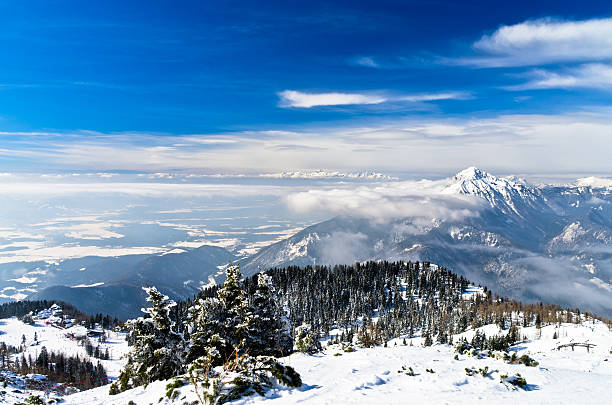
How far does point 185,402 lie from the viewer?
20.2 metres

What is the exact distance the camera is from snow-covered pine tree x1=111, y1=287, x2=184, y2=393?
34.2m

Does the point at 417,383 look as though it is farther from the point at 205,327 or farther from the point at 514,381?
the point at 205,327

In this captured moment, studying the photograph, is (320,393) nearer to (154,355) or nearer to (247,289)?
(154,355)

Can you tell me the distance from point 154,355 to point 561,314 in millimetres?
154909

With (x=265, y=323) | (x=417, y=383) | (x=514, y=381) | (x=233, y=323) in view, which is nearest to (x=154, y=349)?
(x=233, y=323)

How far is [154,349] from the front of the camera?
34.7 m

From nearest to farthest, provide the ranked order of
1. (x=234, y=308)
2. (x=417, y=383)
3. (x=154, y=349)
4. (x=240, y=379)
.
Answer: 1. (x=240, y=379)
2. (x=417, y=383)
3. (x=154, y=349)
4. (x=234, y=308)

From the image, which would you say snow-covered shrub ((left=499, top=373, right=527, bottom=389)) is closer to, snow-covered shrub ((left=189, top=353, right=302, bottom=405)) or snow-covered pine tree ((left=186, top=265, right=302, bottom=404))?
snow-covered shrub ((left=189, top=353, right=302, bottom=405))

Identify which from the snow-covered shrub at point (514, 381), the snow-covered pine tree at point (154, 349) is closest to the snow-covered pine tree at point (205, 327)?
the snow-covered pine tree at point (154, 349)

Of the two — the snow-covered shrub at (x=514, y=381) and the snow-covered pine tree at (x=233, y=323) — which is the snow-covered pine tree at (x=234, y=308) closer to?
the snow-covered pine tree at (x=233, y=323)

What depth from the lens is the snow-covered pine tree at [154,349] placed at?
34188mm

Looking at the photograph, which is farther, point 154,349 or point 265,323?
point 265,323

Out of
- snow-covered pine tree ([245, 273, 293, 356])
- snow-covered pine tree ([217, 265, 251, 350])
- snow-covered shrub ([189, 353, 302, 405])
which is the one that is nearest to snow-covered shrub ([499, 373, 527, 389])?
snow-covered shrub ([189, 353, 302, 405])

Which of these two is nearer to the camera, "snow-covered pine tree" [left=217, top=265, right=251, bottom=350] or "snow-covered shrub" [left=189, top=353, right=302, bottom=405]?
"snow-covered shrub" [left=189, top=353, right=302, bottom=405]
